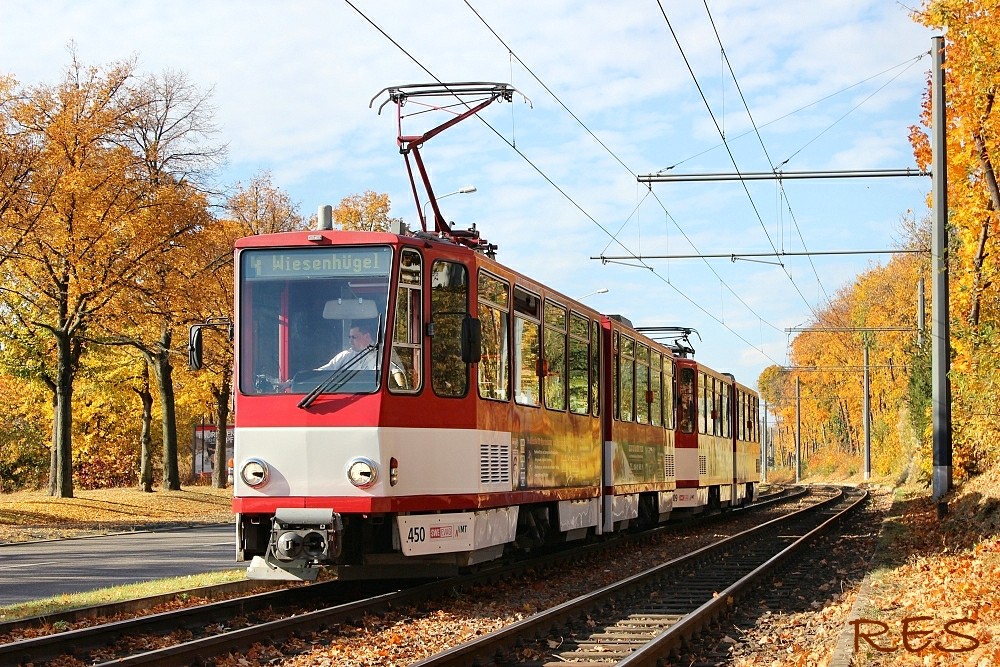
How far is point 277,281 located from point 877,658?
6.48m

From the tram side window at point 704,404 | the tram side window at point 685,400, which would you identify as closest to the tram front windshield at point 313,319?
the tram side window at point 685,400

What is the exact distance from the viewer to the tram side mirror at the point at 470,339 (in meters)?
12.0

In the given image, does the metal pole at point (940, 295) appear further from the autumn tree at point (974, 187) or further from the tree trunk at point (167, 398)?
the tree trunk at point (167, 398)

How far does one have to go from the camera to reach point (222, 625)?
10.8 m

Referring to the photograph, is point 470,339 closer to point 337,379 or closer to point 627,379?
point 337,379

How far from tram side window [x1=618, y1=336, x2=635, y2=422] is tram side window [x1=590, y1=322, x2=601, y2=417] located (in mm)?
1265

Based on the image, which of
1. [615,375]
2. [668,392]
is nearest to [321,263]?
[615,375]

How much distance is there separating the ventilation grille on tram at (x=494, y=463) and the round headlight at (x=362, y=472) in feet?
5.14

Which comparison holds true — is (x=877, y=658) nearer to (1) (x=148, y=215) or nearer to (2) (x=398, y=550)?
(2) (x=398, y=550)

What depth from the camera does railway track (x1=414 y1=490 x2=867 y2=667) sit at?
360 inches

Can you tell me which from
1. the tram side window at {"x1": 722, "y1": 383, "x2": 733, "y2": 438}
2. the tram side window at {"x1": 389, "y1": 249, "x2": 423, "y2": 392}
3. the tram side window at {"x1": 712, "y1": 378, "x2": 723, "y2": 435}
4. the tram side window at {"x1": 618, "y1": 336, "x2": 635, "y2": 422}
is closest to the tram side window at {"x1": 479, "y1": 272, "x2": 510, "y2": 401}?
the tram side window at {"x1": 389, "y1": 249, "x2": 423, "y2": 392}

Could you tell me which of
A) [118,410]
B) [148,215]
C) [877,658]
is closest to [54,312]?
[148,215]

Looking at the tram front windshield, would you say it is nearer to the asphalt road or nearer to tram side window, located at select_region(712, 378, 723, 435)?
the asphalt road

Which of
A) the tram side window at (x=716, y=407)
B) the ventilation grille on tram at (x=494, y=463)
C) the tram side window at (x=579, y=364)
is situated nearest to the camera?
the ventilation grille on tram at (x=494, y=463)
